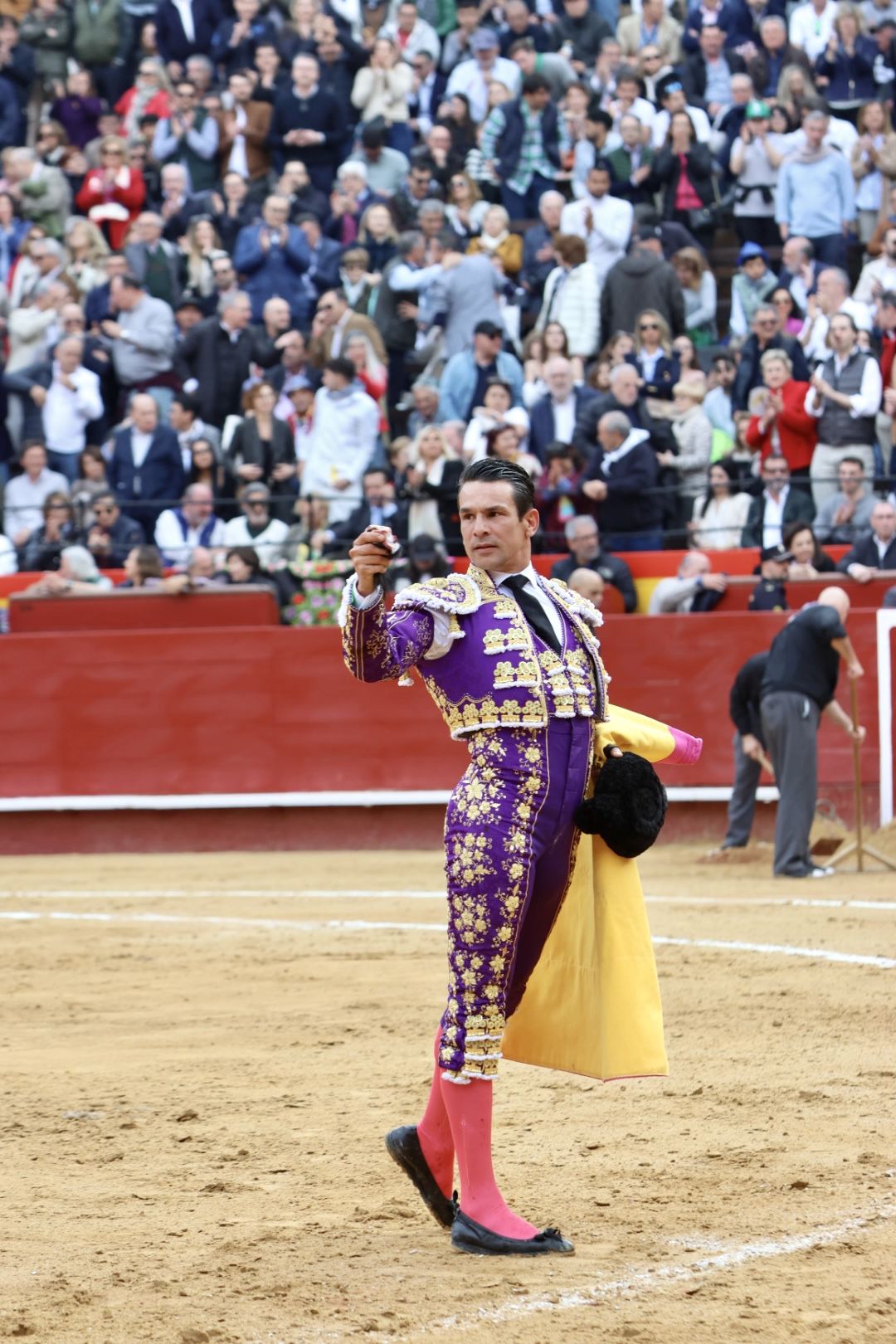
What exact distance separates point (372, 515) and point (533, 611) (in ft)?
26.3

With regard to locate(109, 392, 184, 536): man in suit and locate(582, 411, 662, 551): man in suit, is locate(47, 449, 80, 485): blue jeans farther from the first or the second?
locate(582, 411, 662, 551): man in suit

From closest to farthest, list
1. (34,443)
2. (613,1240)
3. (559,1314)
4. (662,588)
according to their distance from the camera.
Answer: (559,1314) → (613,1240) → (662,588) → (34,443)

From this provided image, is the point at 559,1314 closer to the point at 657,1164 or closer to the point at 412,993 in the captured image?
the point at 657,1164

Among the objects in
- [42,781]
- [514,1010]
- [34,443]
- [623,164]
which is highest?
[623,164]

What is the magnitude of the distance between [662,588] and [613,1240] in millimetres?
8446

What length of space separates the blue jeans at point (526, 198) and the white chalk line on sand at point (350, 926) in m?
6.84

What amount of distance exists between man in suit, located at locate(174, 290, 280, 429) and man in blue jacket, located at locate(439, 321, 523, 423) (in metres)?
1.29

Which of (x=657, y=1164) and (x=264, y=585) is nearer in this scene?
(x=657, y=1164)

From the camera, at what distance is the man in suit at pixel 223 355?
13.1 meters

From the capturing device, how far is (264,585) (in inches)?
484

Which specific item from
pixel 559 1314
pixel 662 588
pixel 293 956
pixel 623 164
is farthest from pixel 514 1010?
pixel 623 164

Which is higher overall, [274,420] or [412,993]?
[274,420]

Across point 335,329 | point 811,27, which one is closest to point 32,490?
point 335,329

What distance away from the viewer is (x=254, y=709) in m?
12.5
